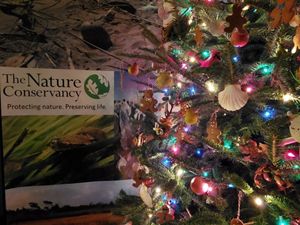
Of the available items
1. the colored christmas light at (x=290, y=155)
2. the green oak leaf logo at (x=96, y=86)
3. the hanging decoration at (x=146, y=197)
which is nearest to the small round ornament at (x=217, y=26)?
the colored christmas light at (x=290, y=155)

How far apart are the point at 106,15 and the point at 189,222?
49.8 inches

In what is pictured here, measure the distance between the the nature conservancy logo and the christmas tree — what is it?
1.92 feet

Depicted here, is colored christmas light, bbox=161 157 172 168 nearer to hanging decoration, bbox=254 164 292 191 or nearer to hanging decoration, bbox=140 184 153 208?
hanging decoration, bbox=140 184 153 208

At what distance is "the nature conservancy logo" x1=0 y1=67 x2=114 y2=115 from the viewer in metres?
1.65

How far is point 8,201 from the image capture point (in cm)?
168

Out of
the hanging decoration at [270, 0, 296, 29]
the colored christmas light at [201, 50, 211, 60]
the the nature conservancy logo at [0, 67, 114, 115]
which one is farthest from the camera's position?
the the nature conservancy logo at [0, 67, 114, 115]

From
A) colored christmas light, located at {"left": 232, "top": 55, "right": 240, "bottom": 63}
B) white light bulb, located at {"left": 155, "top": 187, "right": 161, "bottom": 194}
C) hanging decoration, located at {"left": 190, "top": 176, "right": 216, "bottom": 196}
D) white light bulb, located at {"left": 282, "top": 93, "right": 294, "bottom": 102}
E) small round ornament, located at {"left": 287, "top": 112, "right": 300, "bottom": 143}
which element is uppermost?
colored christmas light, located at {"left": 232, "top": 55, "right": 240, "bottom": 63}

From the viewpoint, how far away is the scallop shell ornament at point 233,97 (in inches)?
33.0

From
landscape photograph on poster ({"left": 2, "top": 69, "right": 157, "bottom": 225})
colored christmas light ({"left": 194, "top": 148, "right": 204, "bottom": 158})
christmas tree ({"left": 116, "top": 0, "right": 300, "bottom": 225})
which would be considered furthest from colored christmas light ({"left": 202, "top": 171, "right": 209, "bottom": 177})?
landscape photograph on poster ({"left": 2, "top": 69, "right": 157, "bottom": 225})

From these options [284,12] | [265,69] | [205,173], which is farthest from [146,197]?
[284,12]

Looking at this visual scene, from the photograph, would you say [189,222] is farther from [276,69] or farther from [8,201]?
[8,201]

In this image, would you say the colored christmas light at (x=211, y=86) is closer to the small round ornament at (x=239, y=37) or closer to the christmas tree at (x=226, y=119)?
the christmas tree at (x=226, y=119)

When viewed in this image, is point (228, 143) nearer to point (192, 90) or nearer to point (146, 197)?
point (192, 90)

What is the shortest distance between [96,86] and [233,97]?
108 centimetres
